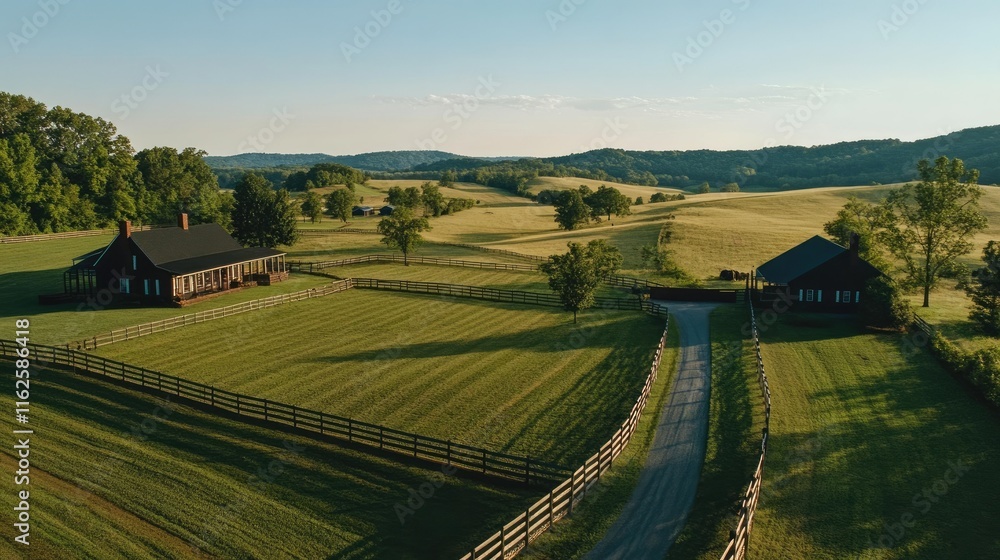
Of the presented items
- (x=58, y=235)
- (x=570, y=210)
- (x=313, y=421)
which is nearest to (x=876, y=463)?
(x=313, y=421)

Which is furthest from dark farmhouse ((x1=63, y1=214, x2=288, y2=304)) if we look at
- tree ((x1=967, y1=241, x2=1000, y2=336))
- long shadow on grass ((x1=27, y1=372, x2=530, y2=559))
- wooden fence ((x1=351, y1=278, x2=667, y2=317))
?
tree ((x1=967, y1=241, x2=1000, y2=336))

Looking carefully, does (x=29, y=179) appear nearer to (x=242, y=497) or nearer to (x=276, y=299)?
(x=276, y=299)

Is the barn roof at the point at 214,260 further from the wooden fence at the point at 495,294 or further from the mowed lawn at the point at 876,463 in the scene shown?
the mowed lawn at the point at 876,463

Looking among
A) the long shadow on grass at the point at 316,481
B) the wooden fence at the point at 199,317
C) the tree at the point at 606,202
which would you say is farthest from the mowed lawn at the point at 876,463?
the tree at the point at 606,202

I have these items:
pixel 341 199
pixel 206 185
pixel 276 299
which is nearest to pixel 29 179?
pixel 206 185

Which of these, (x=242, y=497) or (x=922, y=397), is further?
(x=922, y=397)

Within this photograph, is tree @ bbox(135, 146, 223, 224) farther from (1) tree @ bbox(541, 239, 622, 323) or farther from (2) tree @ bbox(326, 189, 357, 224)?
(1) tree @ bbox(541, 239, 622, 323)
